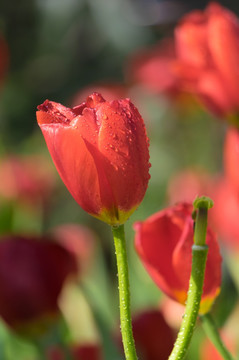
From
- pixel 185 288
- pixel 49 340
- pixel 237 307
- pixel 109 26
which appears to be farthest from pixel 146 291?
pixel 109 26

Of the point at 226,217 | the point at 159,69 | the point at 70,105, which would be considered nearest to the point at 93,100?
the point at 226,217

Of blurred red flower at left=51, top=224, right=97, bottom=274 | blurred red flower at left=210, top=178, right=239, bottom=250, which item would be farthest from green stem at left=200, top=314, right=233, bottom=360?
blurred red flower at left=51, top=224, right=97, bottom=274

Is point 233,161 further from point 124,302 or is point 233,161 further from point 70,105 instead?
point 70,105

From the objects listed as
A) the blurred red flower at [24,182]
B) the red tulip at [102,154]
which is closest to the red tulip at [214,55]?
the red tulip at [102,154]

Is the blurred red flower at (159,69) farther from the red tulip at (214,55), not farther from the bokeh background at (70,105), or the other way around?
the red tulip at (214,55)

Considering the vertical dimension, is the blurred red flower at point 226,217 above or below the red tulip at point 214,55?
below

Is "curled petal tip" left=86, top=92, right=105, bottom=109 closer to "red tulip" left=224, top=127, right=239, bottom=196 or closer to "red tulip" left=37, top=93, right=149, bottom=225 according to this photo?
"red tulip" left=37, top=93, right=149, bottom=225

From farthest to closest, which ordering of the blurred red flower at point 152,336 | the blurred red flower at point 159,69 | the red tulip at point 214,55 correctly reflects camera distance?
1. the blurred red flower at point 159,69
2. the red tulip at point 214,55
3. the blurred red flower at point 152,336
